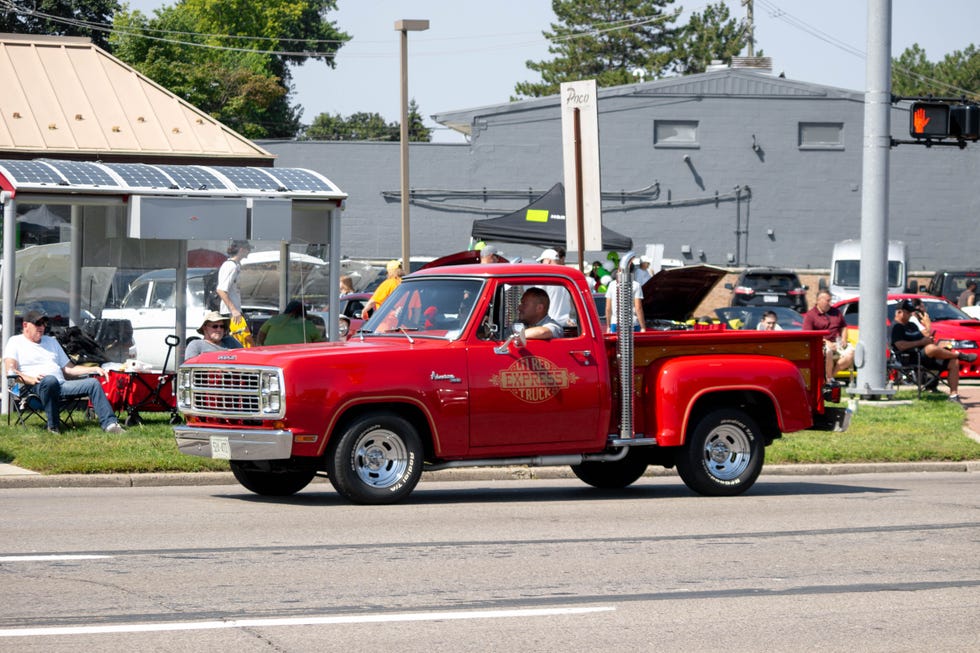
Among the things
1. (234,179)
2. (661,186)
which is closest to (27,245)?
(234,179)

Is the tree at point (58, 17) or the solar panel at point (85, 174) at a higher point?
the tree at point (58, 17)

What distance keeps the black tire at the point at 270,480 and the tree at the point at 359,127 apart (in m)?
100

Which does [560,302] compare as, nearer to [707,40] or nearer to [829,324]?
[829,324]

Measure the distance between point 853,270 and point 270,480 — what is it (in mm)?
29207

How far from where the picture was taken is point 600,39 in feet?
283

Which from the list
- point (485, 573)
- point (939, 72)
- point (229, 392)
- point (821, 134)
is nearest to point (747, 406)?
point (229, 392)

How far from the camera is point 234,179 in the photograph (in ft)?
61.9

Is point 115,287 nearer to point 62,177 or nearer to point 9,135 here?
point 62,177

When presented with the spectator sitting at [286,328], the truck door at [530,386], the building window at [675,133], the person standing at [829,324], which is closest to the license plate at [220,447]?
the truck door at [530,386]

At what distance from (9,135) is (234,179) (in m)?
6.81

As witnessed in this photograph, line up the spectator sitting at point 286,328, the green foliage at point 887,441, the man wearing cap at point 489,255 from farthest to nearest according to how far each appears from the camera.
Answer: the spectator sitting at point 286,328 → the man wearing cap at point 489,255 → the green foliage at point 887,441

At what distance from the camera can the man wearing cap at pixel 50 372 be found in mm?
16094

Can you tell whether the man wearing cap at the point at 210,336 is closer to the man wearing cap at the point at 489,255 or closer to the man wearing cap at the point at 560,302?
the man wearing cap at the point at 489,255

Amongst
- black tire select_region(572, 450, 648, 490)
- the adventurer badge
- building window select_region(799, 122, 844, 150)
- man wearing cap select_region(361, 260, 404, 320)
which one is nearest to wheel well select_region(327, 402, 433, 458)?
the adventurer badge
